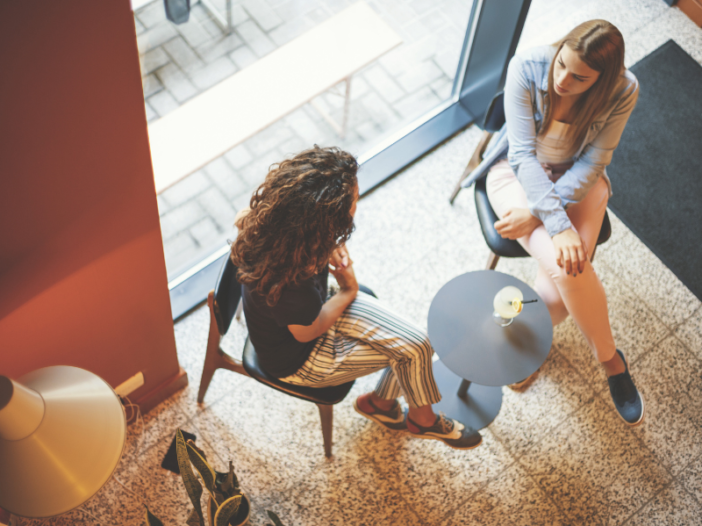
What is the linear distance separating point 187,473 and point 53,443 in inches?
33.7

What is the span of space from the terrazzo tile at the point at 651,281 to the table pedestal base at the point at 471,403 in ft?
3.05

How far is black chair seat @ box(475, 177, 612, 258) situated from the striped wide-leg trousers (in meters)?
0.61

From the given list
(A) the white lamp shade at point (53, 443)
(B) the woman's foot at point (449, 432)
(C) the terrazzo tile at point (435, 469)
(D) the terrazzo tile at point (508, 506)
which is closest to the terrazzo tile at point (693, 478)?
(D) the terrazzo tile at point (508, 506)

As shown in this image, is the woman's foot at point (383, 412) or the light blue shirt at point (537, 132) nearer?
the light blue shirt at point (537, 132)

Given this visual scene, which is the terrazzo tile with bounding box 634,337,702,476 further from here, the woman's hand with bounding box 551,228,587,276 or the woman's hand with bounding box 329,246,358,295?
the woman's hand with bounding box 329,246,358,295

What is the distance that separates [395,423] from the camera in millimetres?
2477

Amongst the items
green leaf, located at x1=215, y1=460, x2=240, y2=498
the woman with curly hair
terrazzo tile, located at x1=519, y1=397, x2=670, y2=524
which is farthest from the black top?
terrazzo tile, located at x1=519, y1=397, x2=670, y2=524

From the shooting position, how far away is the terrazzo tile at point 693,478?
2.51 metres

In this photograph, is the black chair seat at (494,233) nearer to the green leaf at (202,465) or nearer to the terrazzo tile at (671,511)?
the terrazzo tile at (671,511)

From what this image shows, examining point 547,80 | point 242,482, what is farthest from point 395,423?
point 547,80

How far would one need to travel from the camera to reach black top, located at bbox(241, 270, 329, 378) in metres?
1.75

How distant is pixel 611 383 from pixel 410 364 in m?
1.07

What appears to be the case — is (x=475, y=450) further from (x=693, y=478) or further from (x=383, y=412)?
(x=693, y=478)

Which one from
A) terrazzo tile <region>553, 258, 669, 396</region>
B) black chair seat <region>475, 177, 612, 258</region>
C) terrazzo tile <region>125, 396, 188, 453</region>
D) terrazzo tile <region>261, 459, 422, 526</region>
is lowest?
terrazzo tile <region>553, 258, 669, 396</region>
